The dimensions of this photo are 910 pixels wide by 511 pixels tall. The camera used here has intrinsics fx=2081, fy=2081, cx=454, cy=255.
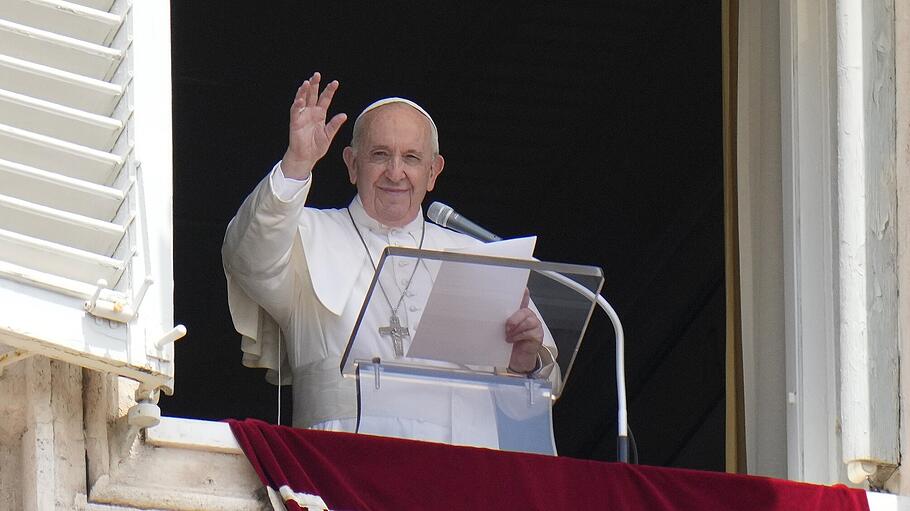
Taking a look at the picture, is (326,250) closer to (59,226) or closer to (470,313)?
(470,313)

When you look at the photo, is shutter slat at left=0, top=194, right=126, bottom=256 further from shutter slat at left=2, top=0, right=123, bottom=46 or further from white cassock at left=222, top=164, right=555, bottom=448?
white cassock at left=222, top=164, right=555, bottom=448

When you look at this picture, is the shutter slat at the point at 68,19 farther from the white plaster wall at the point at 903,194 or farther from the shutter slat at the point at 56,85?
the white plaster wall at the point at 903,194

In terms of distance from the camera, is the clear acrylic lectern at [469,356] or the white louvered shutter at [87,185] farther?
the clear acrylic lectern at [469,356]

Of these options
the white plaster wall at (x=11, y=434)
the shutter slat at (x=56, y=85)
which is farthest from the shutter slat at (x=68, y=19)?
the white plaster wall at (x=11, y=434)

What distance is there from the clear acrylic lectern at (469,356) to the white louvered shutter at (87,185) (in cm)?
53

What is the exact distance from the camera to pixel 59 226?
399 cm

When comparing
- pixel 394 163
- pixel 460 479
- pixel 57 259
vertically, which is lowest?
pixel 460 479

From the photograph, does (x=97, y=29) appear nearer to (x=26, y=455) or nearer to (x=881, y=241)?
(x=26, y=455)

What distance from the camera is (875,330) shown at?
4871mm

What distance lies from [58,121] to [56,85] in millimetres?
89

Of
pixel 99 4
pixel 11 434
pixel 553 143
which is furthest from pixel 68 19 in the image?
pixel 553 143

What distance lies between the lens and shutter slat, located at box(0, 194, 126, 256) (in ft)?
13.0

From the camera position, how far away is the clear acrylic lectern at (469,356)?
438cm

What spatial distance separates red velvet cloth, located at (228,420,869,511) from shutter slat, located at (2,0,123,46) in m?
0.85
